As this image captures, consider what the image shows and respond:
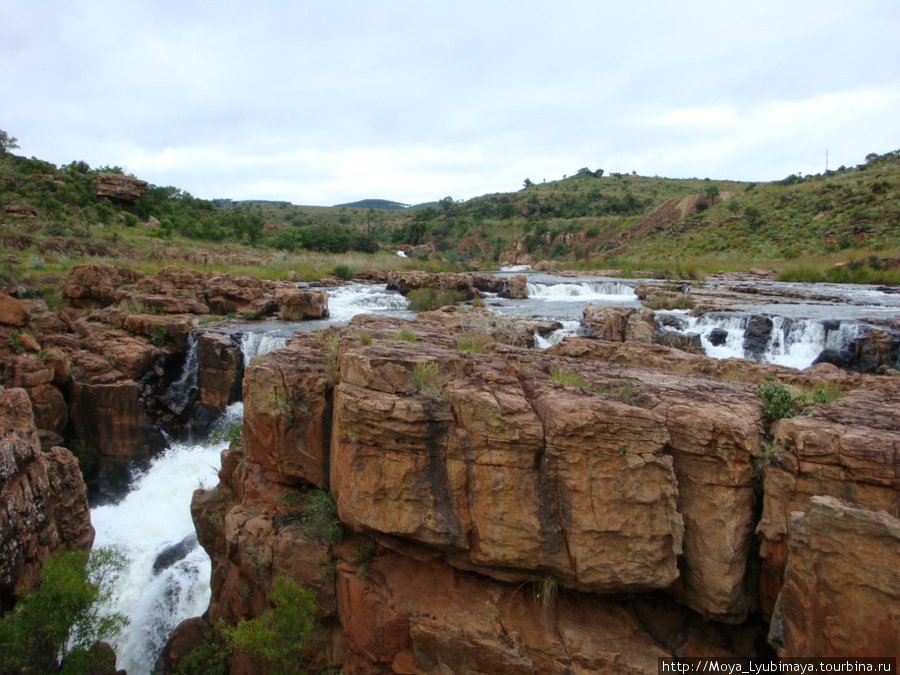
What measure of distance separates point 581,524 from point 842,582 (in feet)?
5.92

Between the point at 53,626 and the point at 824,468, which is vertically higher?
the point at 824,468

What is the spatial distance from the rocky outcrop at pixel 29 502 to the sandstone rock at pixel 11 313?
6.35 metres

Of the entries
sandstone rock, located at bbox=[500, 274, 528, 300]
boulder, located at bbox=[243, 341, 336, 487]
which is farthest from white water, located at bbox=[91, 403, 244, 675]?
sandstone rock, located at bbox=[500, 274, 528, 300]

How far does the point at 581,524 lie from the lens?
4277 mm

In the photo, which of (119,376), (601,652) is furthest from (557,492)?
(119,376)

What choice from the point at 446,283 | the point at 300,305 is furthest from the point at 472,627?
the point at 446,283

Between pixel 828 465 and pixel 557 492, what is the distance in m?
2.11

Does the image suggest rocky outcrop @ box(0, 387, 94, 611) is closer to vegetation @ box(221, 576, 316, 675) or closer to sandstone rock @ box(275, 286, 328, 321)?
vegetation @ box(221, 576, 316, 675)

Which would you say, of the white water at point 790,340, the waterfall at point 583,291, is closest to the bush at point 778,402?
the white water at point 790,340

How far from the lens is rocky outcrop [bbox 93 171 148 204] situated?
123ft

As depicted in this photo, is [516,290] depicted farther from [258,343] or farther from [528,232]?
[528,232]

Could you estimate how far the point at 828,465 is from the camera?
149 inches

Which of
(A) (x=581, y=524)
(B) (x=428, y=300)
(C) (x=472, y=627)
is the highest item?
(B) (x=428, y=300)

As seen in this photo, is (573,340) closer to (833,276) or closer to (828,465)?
(828,465)
